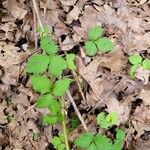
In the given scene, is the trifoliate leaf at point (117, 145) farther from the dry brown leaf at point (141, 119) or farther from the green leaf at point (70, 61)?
the green leaf at point (70, 61)

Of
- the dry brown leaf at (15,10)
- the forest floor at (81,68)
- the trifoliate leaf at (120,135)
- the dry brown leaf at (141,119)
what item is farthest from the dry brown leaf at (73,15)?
the trifoliate leaf at (120,135)

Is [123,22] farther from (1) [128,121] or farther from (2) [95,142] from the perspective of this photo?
(2) [95,142]

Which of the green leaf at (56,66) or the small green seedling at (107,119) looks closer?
the green leaf at (56,66)

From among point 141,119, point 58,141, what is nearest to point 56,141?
point 58,141

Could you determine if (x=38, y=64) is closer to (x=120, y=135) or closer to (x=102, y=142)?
(x=102, y=142)

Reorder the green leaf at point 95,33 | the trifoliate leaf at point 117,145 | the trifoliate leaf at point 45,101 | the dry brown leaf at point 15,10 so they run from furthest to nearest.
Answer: the dry brown leaf at point 15,10
the green leaf at point 95,33
the trifoliate leaf at point 117,145
the trifoliate leaf at point 45,101

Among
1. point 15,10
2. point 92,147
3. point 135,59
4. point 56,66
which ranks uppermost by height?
point 15,10

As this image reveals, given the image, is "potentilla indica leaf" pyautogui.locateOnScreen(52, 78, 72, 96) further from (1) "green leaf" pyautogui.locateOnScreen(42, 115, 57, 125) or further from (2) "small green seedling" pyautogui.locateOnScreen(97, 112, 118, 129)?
(2) "small green seedling" pyautogui.locateOnScreen(97, 112, 118, 129)
